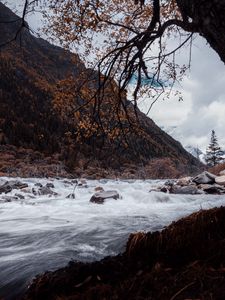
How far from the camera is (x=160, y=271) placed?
2398 millimetres

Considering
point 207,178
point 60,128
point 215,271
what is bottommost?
point 215,271

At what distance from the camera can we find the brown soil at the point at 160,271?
2.07 meters

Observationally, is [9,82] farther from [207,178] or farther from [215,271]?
[215,271]

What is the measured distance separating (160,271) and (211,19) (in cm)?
211

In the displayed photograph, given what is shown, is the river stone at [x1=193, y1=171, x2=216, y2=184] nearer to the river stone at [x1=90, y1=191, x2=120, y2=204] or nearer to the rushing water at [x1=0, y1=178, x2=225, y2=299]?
the river stone at [x1=90, y1=191, x2=120, y2=204]

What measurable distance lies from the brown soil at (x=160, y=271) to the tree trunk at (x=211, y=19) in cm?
158

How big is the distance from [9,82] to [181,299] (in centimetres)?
11279

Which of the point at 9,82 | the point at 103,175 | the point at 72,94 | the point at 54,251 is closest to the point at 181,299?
the point at 54,251

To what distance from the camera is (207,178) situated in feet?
62.2

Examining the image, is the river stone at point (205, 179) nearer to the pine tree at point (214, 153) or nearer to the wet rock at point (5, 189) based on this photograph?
the wet rock at point (5, 189)

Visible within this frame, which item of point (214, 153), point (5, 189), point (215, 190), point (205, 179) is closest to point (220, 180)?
point (205, 179)

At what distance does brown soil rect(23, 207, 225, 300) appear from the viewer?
2074 millimetres

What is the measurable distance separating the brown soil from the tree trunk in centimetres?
158

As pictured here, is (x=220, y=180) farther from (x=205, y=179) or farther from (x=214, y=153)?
(x=214, y=153)
